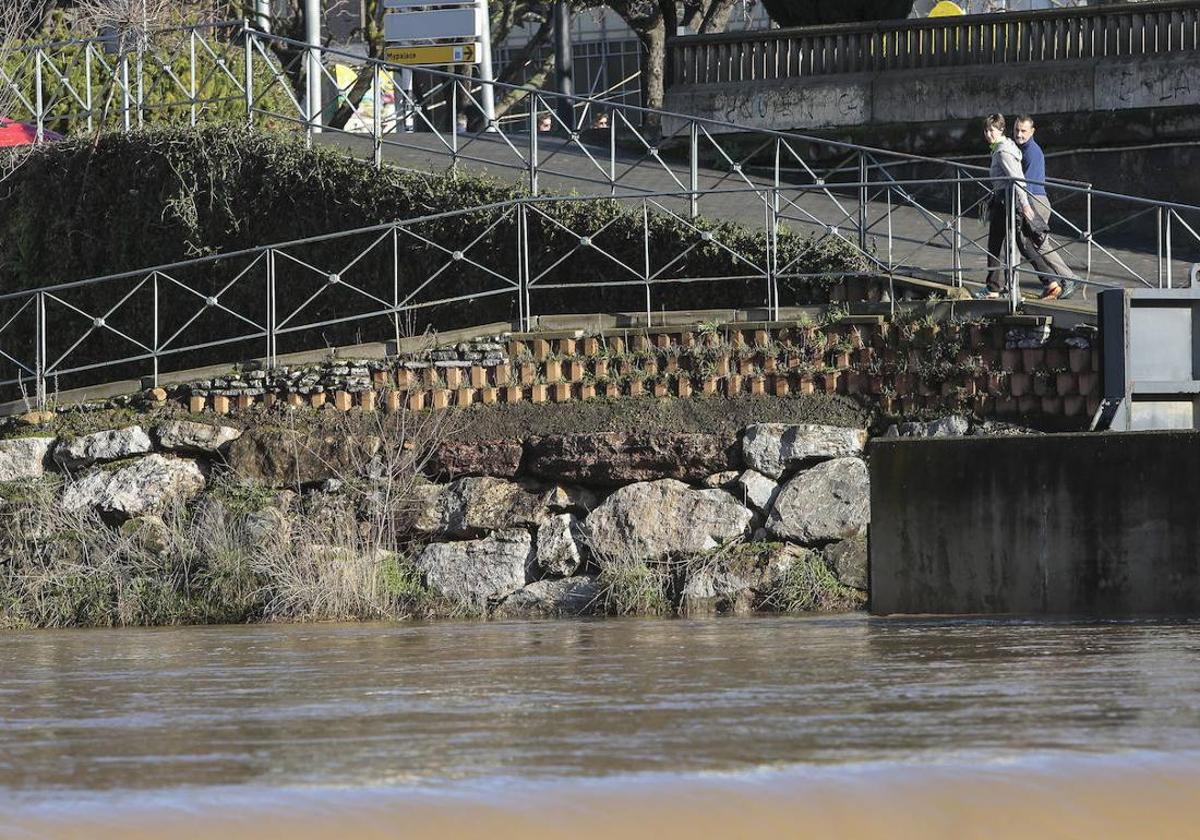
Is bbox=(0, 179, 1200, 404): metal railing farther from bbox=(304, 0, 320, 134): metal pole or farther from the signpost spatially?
the signpost

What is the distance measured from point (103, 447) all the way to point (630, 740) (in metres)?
8.27

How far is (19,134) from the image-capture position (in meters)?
19.0

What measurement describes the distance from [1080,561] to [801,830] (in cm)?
564

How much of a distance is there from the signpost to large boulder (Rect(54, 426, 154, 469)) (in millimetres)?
10765

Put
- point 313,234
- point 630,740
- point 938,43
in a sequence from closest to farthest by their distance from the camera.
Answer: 1. point 630,740
2. point 313,234
3. point 938,43

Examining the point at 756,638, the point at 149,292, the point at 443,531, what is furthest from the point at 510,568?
the point at 149,292

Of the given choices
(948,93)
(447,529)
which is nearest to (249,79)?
(948,93)

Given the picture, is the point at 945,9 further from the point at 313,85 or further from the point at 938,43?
the point at 313,85

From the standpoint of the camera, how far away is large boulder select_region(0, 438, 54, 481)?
1316 cm

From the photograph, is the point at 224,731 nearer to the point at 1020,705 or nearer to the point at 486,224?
the point at 1020,705

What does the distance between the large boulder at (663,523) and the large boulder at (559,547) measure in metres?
0.12

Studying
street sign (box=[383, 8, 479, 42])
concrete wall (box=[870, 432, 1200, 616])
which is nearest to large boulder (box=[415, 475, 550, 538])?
concrete wall (box=[870, 432, 1200, 616])

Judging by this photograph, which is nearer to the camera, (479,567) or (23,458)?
(479,567)

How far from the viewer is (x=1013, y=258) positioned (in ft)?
42.0
